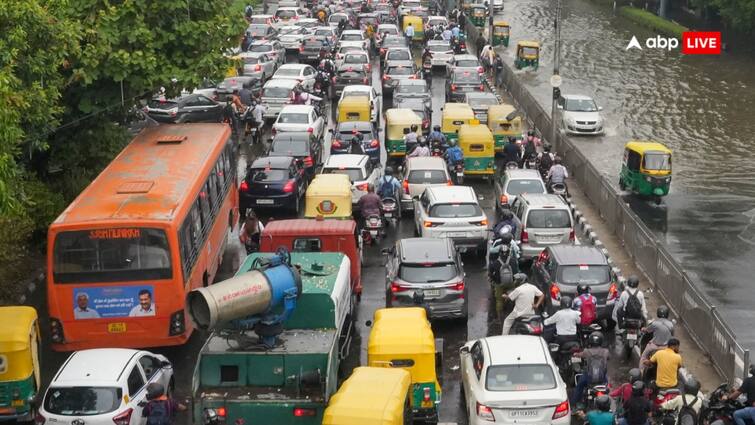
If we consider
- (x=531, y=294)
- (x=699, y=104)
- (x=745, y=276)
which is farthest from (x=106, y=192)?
(x=699, y=104)

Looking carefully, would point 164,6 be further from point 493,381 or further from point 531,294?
point 493,381

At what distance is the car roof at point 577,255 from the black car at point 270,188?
361 inches

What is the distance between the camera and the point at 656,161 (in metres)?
31.3

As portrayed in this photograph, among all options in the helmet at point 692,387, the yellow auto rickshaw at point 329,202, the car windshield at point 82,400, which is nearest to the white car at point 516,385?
the helmet at point 692,387

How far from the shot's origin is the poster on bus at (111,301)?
58.5 ft

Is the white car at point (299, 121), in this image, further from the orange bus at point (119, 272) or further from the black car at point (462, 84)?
the orange bus at point (119, 272)

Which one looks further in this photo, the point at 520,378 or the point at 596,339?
the point at 596,339

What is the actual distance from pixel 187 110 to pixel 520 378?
25.9 m

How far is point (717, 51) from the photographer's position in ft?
220

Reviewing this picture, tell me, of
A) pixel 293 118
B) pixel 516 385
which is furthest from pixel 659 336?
pixel 293 118

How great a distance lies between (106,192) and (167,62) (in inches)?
293

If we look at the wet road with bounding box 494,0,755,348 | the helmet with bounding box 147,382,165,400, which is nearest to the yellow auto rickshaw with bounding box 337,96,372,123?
the wet road with bounding box 494,0,755,348

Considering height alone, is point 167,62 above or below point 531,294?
above

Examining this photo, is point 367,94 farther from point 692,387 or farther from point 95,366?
point 692,387
